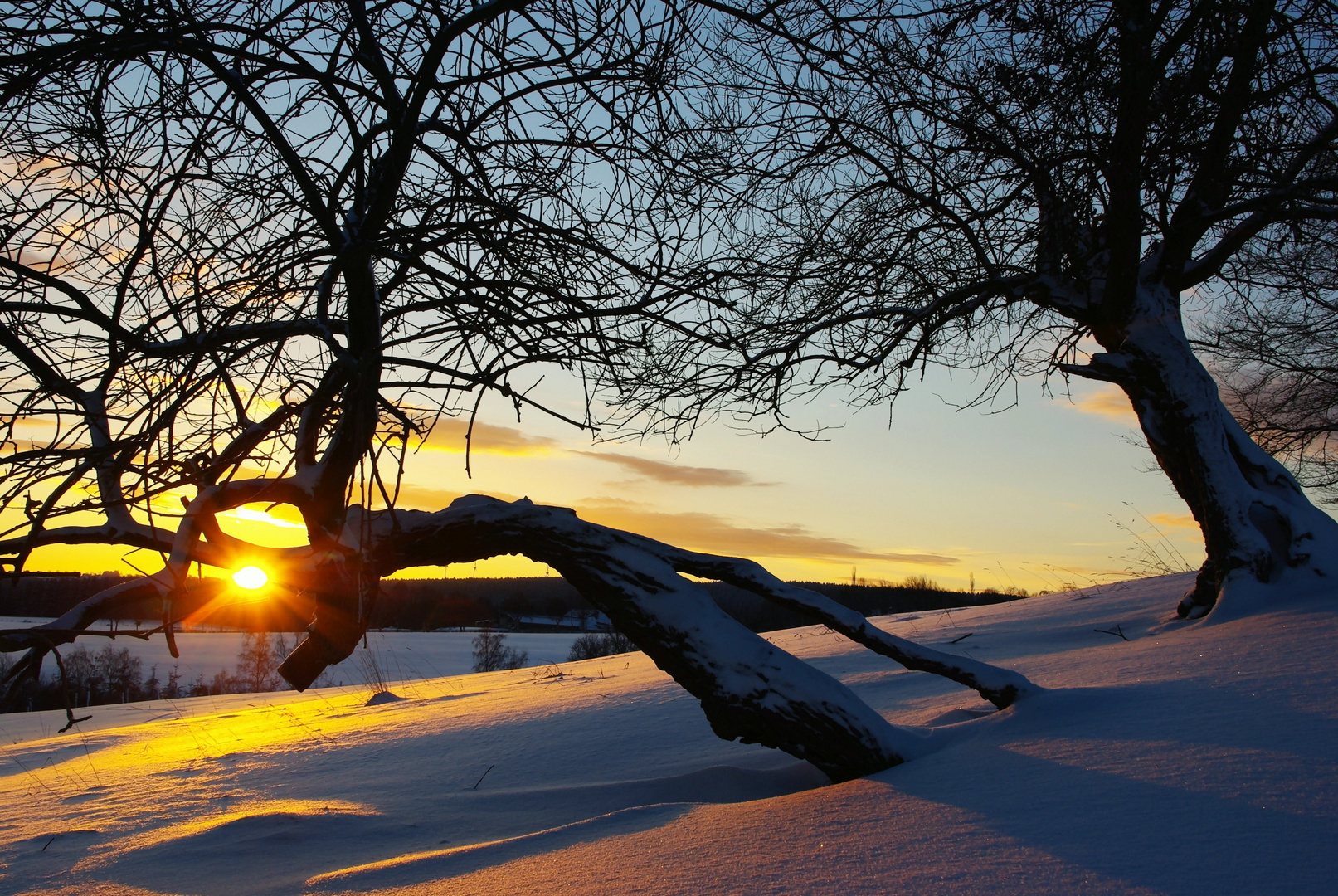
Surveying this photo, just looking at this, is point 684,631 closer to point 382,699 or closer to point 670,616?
point 670,616

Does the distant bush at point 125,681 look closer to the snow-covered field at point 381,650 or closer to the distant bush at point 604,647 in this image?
the snow-covered field at point 381,650

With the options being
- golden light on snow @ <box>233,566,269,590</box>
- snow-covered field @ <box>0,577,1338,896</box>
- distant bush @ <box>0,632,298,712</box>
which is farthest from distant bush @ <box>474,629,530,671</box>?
golden light on snow @ <box>233,566,269,590</box>

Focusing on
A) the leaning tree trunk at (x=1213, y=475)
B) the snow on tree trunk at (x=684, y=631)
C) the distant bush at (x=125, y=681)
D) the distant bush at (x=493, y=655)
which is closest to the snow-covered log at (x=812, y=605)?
the snow on tree trunk at (x=684, y=631)

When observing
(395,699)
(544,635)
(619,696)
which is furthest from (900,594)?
(544,635)

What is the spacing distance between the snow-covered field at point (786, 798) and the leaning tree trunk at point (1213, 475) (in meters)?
0.54

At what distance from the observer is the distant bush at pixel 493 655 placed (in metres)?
26.0

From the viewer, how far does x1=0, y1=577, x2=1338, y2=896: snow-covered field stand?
6.22ft

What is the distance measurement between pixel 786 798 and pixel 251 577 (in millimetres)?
2038

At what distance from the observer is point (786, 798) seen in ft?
9.04

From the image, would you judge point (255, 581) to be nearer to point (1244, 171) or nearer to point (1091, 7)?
point (1091, 7)

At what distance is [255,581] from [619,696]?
303 centimetres

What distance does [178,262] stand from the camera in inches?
95.6

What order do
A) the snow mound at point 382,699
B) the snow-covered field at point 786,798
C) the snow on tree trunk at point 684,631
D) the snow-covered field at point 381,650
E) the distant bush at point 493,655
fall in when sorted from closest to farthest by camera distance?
the snow-covered field at point 786,798, the snow on tree trunk at point 684,631, the snow mound at point 382,699, the distant bush at point 493,655, the snow-covered field at point 381,650

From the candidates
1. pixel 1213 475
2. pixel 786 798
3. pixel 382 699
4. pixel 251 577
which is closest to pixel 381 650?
pixel 382 699
